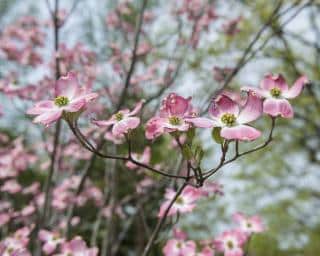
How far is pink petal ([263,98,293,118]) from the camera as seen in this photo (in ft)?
3.27

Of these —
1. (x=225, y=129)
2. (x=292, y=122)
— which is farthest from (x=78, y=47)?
(x=292, y=122)

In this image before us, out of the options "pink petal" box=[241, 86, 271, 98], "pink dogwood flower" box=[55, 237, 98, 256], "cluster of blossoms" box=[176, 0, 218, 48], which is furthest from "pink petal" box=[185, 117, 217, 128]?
"cluster of blossoms" box=[176, 0, 218, 48]

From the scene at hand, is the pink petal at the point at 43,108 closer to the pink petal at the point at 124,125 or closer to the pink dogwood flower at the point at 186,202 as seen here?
the pink petal at the point at 124,125

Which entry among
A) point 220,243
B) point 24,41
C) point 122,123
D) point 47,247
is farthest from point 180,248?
point 24,41

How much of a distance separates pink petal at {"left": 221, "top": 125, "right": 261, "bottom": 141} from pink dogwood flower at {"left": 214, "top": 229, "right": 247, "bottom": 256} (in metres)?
0.76

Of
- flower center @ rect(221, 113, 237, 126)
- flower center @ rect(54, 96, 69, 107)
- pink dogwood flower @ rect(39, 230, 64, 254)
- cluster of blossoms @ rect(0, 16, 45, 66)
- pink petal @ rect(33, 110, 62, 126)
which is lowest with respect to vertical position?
pink dogwood flower @ rect(39, 230, 64, 254)

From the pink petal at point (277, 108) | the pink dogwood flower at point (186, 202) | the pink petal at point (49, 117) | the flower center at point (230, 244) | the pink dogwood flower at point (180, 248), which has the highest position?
the pink petal at point (277, 108)

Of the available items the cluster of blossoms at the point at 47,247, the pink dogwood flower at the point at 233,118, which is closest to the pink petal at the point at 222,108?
the pink dogwood flower at the point at 233,118

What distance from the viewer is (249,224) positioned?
186cm

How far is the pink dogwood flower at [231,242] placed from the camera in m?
1.62

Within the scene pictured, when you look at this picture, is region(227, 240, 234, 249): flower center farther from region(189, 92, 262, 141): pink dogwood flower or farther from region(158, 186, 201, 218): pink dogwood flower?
region(189, 92, 262, 141): pink dogwood flower

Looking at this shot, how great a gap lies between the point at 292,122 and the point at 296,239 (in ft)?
7.48

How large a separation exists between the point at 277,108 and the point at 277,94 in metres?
0.06

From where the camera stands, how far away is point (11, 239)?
1.62 meters
